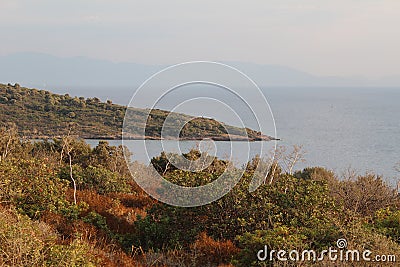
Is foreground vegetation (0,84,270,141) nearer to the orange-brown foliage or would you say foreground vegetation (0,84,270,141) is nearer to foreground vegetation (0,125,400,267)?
foreground vegetation (0,125,400,267)

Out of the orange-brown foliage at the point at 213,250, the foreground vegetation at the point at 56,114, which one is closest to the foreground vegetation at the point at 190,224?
the orange-brown foliage at the point at 213,250

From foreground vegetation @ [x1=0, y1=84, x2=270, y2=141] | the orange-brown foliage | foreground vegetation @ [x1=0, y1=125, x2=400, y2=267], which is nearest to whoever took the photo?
foreground vegetation @ [x1=0, y1=125, x2=400, y2=267]

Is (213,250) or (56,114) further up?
(56,114)

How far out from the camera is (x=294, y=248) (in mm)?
6383

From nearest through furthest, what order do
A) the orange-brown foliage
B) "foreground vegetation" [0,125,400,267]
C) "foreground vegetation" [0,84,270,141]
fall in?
"foreground vegetation" [0,125,400,267] < the orange-brown foliage < "foreground vegetation" [0,84,270,141]

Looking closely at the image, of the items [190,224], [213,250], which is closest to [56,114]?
[190,224]

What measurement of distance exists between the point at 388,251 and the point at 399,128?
82.3m

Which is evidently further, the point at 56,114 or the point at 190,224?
the point at 56,114

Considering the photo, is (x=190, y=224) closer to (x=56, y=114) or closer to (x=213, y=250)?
(x=213, y=250)

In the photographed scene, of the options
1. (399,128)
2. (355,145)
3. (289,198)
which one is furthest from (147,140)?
(399,128)

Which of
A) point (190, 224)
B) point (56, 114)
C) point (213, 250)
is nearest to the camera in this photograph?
point (213, 250)

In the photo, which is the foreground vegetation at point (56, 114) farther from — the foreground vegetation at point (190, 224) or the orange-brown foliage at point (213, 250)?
the orange-brown foliage at point (213, 250)

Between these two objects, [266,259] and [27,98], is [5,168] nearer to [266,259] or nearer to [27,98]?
[266,259]

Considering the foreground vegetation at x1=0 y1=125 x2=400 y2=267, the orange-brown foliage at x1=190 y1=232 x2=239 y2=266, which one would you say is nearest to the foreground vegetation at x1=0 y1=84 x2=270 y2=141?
the foreground vegetation at x1=0 y1=125 x2=400 y2=267
